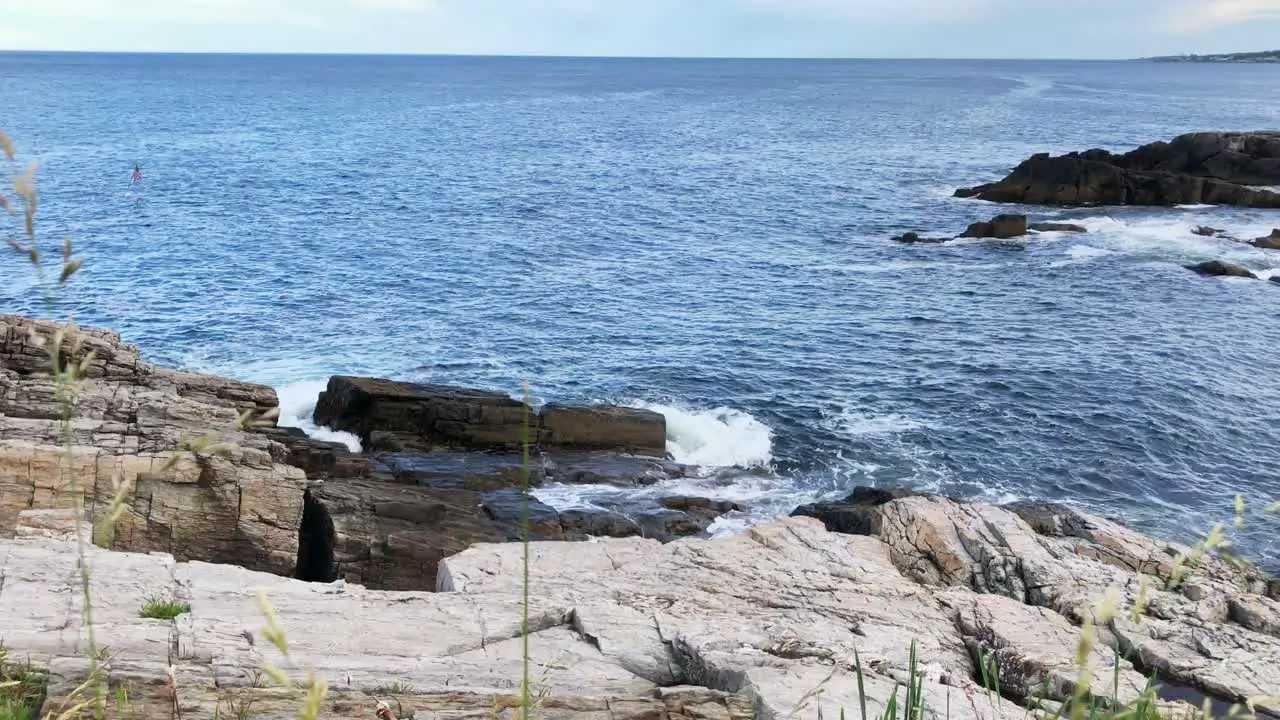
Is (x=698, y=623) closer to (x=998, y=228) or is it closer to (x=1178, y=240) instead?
(x=998, y=228)

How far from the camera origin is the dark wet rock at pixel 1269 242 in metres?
48.9

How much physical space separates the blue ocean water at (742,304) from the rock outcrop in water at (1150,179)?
2296mm

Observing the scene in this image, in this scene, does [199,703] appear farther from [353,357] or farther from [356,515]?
[353,357]

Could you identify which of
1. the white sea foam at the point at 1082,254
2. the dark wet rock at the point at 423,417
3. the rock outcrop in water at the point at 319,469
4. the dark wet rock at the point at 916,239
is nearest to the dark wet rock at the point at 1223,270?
the white sea foam at the point at 1082,254

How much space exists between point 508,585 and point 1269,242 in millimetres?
48213

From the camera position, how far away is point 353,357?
32781mm

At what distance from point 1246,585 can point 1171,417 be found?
1258 cm

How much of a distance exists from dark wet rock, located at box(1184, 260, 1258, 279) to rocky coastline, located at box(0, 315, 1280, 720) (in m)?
29.7

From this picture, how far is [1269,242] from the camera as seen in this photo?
49219 millimetres

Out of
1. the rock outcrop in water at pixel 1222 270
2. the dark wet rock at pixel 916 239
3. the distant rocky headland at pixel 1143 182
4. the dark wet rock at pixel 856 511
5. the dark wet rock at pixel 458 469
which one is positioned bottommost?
the dark wet rock at pixel 458 469

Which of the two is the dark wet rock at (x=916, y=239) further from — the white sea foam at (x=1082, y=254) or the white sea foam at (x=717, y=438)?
the white sea foam at (x=717, y=438)

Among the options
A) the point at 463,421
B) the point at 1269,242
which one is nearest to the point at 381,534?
the point at 463,421

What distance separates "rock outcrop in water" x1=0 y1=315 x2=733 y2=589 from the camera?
15.7 metres

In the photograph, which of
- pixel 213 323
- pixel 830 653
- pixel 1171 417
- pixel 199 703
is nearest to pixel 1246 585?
pixel 830 653
